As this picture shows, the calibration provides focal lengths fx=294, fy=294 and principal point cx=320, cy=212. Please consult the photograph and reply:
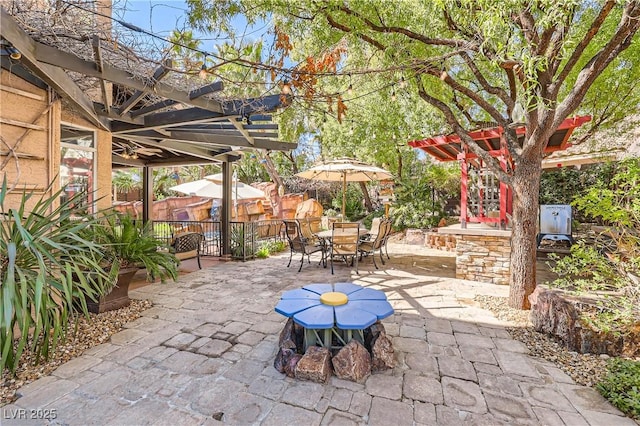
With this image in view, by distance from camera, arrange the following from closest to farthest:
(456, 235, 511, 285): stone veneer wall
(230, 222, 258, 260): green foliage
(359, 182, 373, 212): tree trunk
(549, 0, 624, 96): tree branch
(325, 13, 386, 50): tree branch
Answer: (549, 0, 624, 96): tree branch < (325, 13, 386, 50): tree branch < (456, 235, 511, 285): stone veneer wall < (230, 222, 258, 260): green foliage < (359, 182, 373, 212): tree trunk

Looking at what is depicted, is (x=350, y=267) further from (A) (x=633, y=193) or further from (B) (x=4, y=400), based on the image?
(B) (x=4, y=400)

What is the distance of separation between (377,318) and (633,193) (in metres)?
2.53

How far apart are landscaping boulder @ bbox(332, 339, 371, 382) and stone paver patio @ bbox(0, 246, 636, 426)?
0.08 metres

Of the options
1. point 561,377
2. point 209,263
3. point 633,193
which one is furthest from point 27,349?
point 633,193

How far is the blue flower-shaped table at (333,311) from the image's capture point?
251 centimetres

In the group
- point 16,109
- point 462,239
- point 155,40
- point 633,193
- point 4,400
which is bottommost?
point 4,400

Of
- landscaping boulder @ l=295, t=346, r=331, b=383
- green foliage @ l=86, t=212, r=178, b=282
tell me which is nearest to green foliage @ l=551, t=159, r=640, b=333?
landscaping boulder @ l=295, t=346, r=331, b=383

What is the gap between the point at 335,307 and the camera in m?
2.81

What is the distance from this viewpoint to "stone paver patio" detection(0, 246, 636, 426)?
2.04 metres

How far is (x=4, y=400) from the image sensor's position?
2172mm

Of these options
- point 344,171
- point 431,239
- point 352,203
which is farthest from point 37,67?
point 352,203

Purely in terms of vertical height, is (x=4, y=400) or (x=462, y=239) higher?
(x=462, y=239)

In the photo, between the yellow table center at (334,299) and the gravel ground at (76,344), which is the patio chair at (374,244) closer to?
the yellow table center at (334,299)

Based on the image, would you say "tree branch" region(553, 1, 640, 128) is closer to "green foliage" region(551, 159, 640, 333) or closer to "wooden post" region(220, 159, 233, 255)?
"green foliage" region(551, 159, 640, 333)
